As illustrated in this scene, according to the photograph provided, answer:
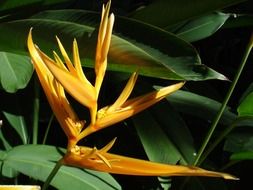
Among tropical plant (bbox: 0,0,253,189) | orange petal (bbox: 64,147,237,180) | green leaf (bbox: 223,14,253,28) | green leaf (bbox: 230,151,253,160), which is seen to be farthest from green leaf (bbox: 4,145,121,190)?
green leaf (bbox: 223,14,253,28)

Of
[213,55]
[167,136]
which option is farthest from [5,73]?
[213,55]

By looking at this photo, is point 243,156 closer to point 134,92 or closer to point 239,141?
point 239,141

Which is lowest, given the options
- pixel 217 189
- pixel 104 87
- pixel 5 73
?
pixel 217 189

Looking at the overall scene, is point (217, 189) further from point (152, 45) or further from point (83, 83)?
point (83, 83)

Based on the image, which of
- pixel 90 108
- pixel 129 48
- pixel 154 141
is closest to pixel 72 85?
pixel 90 108

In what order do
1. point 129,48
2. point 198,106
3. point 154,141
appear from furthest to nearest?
1. point 198,106
2. point 154,141
3. point 129,48

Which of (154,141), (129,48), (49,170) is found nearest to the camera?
(129,48)

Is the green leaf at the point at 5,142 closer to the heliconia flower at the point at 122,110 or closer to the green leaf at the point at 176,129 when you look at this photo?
the green leaf at the point at 176,129
